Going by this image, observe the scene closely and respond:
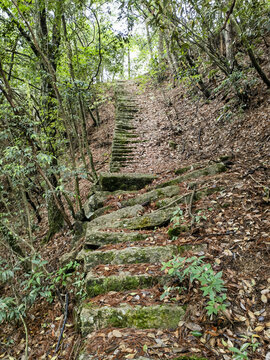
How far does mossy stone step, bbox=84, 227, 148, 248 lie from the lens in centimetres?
389

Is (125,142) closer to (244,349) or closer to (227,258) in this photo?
(227,258)

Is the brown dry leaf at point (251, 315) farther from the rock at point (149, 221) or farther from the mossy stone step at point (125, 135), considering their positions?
the mossy stone step at point (125, 135)

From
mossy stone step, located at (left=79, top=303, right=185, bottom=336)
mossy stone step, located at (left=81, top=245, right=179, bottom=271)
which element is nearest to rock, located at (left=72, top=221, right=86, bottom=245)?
mossy stone step, located at (left=81, top=245, right=179, bottom=271)

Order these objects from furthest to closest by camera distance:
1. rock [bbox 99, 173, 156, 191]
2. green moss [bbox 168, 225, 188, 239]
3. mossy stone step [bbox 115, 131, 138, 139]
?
1. mossy stone step [bbox 115, 131, 138, 139]
2. rock [bbox 99, 173, 156, 191]
3. green moss [bbox 168, 225, 188, 239]

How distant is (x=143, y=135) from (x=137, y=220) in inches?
259

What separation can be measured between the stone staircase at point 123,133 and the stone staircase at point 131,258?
3.29 meters

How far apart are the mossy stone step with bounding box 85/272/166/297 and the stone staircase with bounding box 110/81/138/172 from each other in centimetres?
546

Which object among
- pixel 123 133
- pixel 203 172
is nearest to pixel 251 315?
pixel 203 172

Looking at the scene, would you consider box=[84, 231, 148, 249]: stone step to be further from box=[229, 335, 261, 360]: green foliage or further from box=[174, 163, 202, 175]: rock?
box=[174, 163, 202, 175]: rock

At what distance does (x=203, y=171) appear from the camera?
207 inches

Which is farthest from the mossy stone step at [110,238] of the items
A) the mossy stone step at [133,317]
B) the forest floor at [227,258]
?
the mossy stone step at [133,317]

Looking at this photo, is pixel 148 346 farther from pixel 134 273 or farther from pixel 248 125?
pixel 248 125

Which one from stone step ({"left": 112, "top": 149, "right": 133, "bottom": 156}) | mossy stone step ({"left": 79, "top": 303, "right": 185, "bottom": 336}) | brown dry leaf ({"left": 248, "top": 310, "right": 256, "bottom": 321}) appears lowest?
mossy stone step ({"left": 79, "top": 303, "right": 185, "bottom": 336})

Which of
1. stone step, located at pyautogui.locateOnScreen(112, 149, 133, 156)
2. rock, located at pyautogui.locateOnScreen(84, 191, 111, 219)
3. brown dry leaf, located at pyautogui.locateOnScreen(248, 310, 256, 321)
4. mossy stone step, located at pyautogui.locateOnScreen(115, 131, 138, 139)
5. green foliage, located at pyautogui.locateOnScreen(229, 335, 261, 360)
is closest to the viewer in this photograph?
green foliage, located at pyautogui.locateOnScreen(229, 335, 261, 360)
